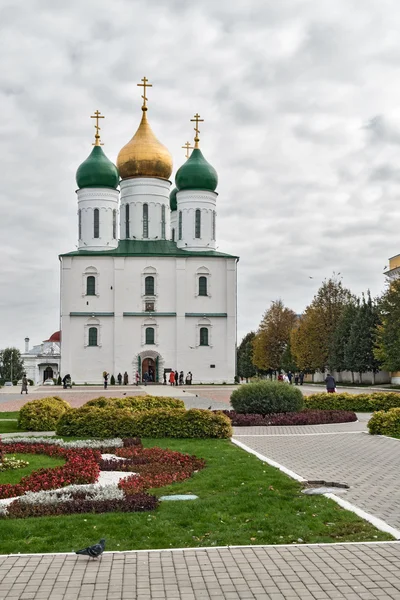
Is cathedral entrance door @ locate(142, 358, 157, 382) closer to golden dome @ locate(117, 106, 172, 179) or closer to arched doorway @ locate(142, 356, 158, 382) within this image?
arched doorway @ locate(142, 356, 158, 382)

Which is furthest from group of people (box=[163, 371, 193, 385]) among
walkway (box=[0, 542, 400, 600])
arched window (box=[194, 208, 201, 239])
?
walkway (box=[0, 542, 400, 600])

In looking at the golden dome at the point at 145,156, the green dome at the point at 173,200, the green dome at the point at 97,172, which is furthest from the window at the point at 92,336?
the green dome at the point at 173,200

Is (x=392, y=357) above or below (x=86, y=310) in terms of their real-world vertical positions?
below

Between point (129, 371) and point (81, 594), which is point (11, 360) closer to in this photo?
point (129, 371)

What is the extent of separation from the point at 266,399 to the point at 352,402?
388cm

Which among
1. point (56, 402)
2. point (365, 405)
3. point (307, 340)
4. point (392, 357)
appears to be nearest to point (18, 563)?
point (56, 402)

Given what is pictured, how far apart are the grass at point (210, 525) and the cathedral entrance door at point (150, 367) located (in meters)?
47.8

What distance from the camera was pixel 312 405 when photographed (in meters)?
25.1

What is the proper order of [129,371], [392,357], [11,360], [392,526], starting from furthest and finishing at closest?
[11,360]
[129,371]
[392,357]
[392,526]

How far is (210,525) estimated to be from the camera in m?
7.84

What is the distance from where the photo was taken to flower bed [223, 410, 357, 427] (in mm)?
20359

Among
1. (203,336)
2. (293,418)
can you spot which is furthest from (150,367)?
(293,418)

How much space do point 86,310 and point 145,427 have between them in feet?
130

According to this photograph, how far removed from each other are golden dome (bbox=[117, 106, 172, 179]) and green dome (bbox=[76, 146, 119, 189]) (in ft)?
5.94
